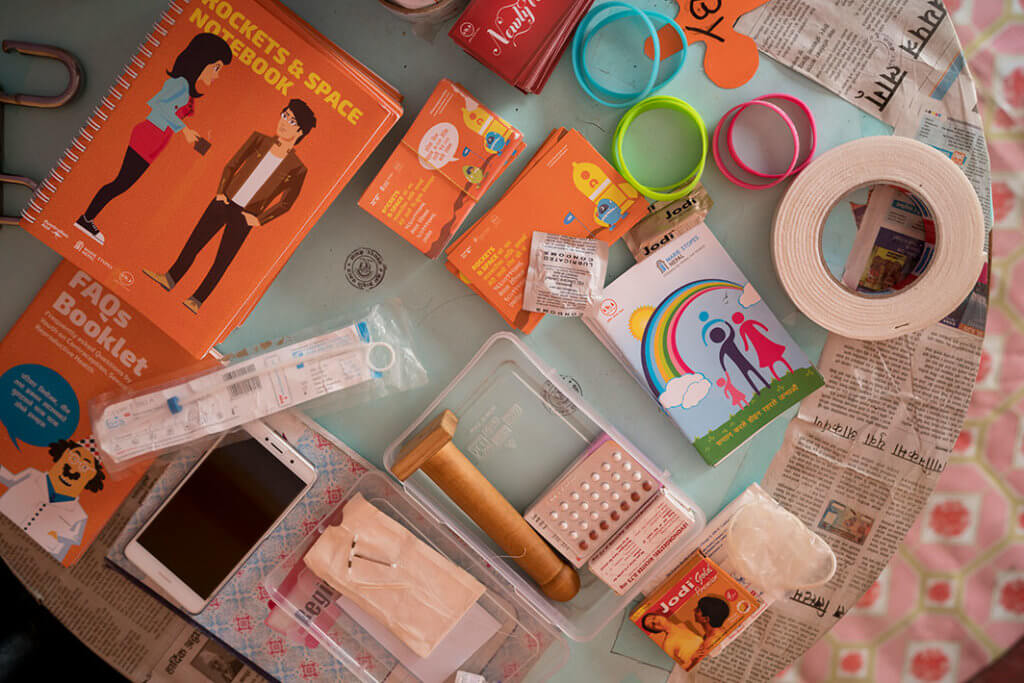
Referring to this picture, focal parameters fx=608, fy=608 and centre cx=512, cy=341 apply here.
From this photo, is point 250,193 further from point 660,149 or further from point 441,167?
point 660,149

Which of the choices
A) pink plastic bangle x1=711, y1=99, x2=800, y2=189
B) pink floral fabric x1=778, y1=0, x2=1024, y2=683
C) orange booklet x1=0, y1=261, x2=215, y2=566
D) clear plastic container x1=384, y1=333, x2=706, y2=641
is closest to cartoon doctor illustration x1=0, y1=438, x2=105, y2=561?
orange booklet x1=0, y1=261, x2=215, y2=566

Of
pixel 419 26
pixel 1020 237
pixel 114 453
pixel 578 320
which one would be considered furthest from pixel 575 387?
pixel 1020 237

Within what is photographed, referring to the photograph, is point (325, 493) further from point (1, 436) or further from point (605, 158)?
point (605, 158)

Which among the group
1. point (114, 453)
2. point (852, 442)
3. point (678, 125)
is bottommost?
point (114, 453)

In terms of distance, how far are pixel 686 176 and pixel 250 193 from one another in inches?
26.7

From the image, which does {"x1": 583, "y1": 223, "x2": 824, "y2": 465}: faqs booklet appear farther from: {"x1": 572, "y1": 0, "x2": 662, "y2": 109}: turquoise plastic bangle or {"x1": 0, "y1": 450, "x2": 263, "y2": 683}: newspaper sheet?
{"x1": 0, "y1": 450, "x2": 263, "y2": 683}: newspaper sheet

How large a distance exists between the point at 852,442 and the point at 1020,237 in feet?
2.06

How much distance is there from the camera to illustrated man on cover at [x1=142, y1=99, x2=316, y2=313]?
2.97 ft

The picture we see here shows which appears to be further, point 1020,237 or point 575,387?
point 1020,237

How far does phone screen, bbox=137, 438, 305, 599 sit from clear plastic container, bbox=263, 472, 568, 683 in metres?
0.08

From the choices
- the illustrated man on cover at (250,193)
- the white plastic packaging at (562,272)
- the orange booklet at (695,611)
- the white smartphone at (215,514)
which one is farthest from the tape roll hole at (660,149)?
the white smartphone at (215,514)

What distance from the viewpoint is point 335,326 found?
103 centimetres

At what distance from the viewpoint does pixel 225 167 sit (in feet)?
2.98

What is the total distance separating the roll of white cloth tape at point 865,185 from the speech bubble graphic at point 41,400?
1.20 metres
